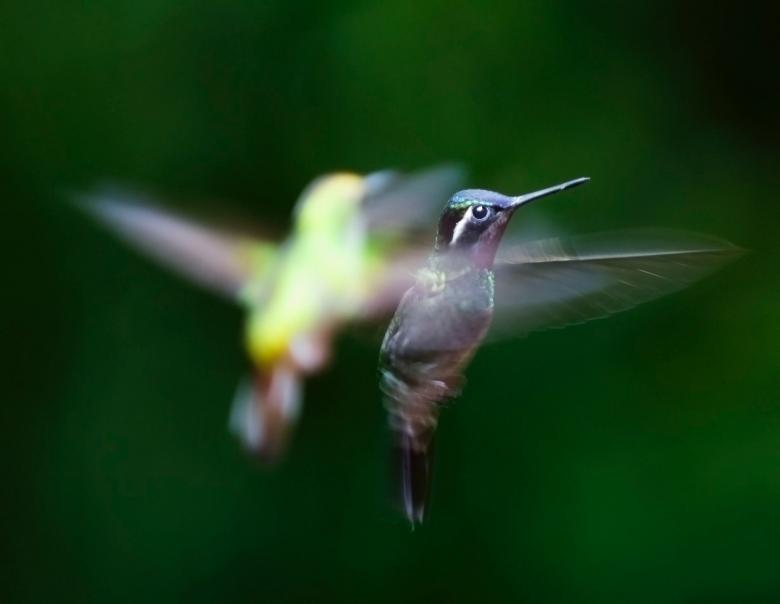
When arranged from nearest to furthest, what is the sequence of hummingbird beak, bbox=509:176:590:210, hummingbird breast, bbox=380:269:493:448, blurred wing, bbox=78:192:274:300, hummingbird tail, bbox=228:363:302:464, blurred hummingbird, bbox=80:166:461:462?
hummingbird beak, bbox=509:176:590:210
hummingbird breast, bbox=380:269:493:448
blurred hummingbird, bbox=80:166:461:462
blurred wing, bbox=78:192:274:300
hummingbird tail, bbox=228:363:302:464

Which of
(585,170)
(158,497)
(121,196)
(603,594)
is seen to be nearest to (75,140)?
(158,497)

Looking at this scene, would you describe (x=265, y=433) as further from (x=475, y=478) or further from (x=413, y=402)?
(x=475, y=478)

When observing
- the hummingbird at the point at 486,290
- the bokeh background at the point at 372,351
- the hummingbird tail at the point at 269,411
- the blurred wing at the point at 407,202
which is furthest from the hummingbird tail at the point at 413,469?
the bokeh background at the point at 372,351

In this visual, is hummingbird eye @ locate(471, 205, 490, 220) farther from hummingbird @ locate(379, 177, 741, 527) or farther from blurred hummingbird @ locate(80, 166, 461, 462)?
blurred hummingbird @ locate(80, 166, 461, 462)

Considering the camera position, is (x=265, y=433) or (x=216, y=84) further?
(x=216, y=84)

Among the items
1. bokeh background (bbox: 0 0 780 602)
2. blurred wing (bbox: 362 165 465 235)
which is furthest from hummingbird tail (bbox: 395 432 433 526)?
bokeh background (bbox: 0 0 780 602)

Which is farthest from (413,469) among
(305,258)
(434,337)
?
(305,258)

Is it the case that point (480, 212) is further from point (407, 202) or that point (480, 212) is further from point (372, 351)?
point (372, 351)

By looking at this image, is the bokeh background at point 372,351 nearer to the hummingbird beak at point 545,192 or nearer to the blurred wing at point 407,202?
the blurred wing at point 407,202
